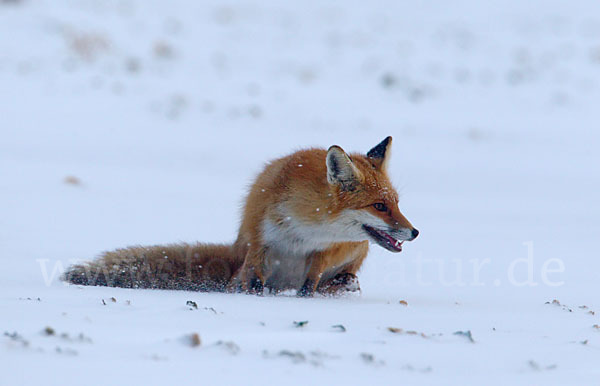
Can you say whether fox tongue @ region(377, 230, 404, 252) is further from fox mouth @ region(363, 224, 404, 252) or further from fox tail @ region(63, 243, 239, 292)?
fox tail @ region(63, 243, 239, 292)

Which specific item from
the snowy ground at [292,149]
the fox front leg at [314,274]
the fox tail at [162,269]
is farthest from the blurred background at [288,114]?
the fox front leg at [314,274]

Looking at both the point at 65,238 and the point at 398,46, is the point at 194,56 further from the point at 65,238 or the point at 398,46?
the point at 65,238

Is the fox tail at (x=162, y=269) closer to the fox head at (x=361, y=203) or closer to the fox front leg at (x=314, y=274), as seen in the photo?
the fox front leg at (x=314, y=274)

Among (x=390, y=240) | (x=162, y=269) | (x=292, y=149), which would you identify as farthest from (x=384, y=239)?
(x=292, y=149)

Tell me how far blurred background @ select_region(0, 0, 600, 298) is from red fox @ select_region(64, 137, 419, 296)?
0.81 m

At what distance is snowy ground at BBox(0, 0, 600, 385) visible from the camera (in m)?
3.33

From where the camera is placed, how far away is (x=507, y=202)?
11078 millimetres

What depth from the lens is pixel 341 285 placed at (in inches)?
226

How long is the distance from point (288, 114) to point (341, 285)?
34.8ft

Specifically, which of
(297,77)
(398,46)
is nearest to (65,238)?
(297,77)

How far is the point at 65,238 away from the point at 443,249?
3.78 meters

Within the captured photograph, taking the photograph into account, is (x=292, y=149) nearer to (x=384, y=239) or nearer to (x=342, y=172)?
(x=342, y=172)

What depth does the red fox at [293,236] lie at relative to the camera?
524 centimetres

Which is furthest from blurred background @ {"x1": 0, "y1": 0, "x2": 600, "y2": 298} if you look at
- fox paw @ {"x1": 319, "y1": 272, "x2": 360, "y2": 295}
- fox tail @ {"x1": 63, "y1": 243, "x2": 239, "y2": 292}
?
fox paw @ {"x1": 319, "y1": 272, "x2": 360, "y2": 295}
